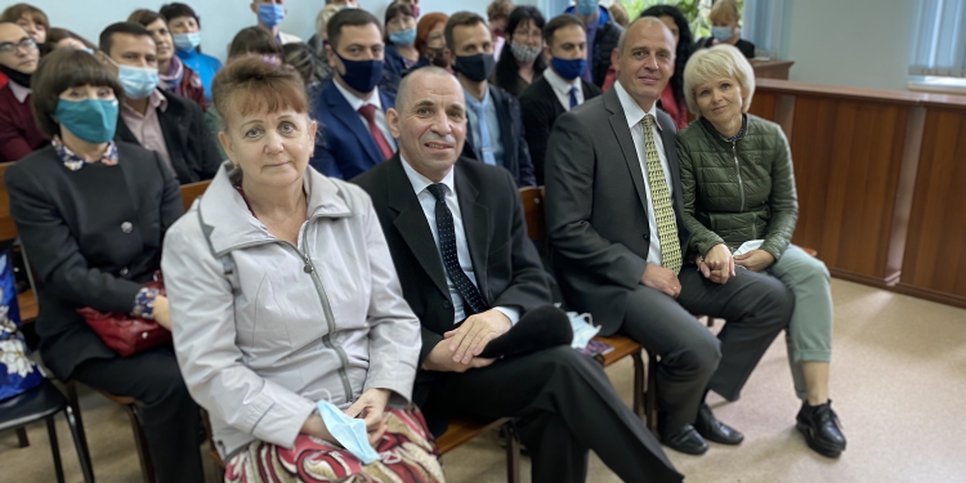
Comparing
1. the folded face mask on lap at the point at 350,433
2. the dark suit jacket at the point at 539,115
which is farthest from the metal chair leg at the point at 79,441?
the dark suit jacket at the point at 539,115

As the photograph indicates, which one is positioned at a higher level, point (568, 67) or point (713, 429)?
point (568, 67)

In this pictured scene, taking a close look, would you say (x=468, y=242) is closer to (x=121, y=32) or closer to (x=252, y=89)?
(x=252, y=89)

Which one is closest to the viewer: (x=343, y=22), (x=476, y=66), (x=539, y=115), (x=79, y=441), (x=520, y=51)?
(x=79, y=441)

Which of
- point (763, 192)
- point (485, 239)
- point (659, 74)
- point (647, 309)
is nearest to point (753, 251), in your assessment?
point (763, 192)

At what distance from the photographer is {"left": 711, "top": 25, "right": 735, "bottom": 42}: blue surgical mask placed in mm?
5582

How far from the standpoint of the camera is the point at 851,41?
605 centimetres

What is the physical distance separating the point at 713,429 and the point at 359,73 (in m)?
1.79

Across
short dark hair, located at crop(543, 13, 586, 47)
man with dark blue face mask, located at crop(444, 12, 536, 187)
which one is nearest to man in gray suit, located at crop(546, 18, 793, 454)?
man with dark blue face mask, located at crop(444, 12, 536, 187)

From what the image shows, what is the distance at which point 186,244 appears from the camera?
1614 millimetres

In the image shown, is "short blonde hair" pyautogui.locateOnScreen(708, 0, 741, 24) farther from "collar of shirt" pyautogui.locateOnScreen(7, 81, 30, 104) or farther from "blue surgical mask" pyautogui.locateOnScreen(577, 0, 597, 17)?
"collar of shirt" pyautogui.locateOnScreen(7, 81, 30, 104)

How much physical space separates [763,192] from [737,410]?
0.83 m

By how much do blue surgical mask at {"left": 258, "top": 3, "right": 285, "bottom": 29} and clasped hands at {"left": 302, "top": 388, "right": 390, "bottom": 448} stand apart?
401 centimetres

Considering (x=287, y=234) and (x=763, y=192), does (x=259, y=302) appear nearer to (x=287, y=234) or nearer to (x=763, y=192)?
(x=287, y=234)

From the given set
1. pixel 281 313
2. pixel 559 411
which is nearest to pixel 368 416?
pixel 281 313
